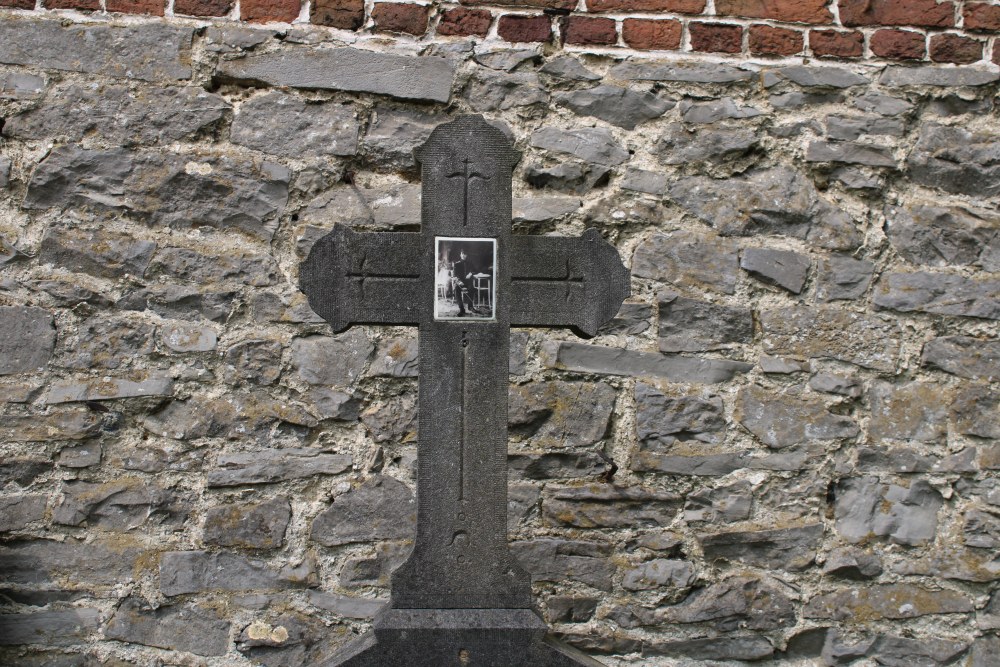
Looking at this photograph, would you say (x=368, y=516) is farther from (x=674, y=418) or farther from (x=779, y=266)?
(x=779, y=266)

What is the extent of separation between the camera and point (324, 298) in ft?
6.93

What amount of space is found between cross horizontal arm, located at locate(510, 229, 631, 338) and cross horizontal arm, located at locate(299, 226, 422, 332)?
0.75ft

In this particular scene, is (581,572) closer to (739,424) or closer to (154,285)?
(739,424)

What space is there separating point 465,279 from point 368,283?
0.71ft

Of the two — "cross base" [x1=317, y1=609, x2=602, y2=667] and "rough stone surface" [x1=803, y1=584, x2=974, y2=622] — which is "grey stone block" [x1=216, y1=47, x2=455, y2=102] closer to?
"cross base" [x1=317, y1=609, x2=602, y2=667]

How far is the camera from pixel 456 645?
1.96 meters

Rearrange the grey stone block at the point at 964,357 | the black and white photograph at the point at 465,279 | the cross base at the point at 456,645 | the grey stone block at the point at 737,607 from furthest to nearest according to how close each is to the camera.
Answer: the grey stone block at the point at 964,357 → the grey stone block at the point at 737,607 → the black and white photograph at the point at 465,279 → the cross base at the point at 456,645

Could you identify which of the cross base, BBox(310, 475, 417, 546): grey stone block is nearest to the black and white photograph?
the cross base

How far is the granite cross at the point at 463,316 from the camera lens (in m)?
2.03

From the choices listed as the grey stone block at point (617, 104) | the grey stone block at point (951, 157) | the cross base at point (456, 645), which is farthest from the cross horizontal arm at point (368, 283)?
the grey stone block at point (951, 157)

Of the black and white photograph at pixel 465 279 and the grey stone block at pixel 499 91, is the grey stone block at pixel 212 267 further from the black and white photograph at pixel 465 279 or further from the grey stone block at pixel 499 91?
the black and white photograph at pixel 465 279

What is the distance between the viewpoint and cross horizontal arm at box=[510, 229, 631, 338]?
2.13 meters

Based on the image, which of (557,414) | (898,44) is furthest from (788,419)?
(898,44)

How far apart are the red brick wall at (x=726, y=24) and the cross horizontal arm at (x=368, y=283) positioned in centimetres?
113
